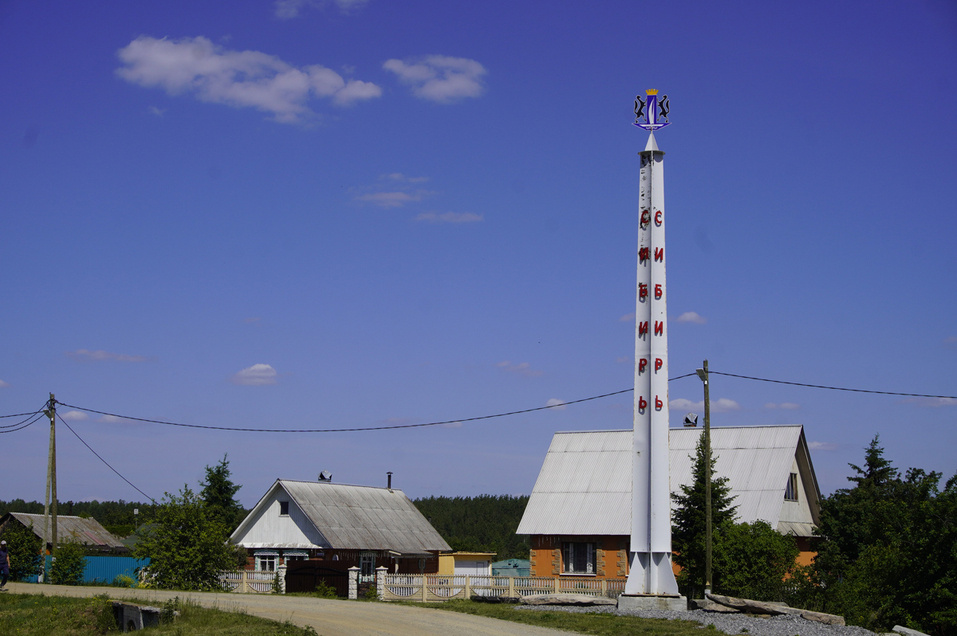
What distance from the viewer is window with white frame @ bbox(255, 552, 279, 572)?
158ft

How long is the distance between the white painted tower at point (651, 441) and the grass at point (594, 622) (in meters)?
2.67

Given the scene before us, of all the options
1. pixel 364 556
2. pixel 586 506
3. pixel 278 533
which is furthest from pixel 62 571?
pixel 586 506

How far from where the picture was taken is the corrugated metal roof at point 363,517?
1873 inches

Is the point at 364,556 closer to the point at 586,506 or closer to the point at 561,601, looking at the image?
the point at 586,506

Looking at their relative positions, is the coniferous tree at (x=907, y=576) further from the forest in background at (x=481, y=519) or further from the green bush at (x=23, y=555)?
the forest in background at (x=481, y=519)

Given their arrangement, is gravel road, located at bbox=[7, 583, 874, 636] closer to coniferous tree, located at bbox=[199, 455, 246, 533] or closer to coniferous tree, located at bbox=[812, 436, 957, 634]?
coniferous tree, located at bbox=[812, 436, 957, 634]

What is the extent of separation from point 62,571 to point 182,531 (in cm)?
1111

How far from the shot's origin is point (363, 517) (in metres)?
50.8

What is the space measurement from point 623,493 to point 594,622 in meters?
20.6

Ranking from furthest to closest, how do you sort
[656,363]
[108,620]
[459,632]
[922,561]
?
1. [656,363]
2. [108,620]
3. [922,561]
4. [459,632]

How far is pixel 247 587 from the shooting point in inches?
1462

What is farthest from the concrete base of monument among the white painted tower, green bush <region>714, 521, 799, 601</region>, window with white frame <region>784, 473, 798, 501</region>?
window with white frame <region>784, 473, 798, 501</region>

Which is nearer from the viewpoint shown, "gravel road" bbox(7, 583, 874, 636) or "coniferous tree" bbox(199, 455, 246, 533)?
"gravel road" bbox(7, 583, 874, 636)

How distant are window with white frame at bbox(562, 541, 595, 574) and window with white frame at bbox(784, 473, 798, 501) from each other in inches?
353
